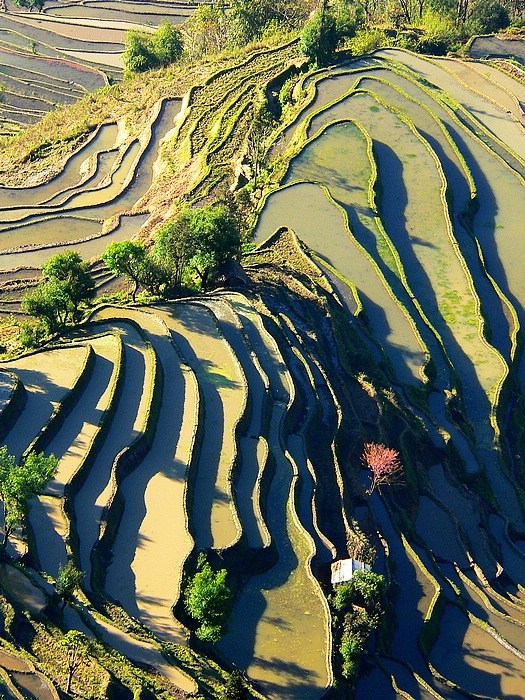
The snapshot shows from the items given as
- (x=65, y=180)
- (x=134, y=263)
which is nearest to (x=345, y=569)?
(x=134, y=263)

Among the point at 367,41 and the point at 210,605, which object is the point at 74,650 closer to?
the point at 210,605

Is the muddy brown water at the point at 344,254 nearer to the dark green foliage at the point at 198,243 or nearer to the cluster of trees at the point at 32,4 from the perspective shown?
the dark green foliage at the point at 198,243

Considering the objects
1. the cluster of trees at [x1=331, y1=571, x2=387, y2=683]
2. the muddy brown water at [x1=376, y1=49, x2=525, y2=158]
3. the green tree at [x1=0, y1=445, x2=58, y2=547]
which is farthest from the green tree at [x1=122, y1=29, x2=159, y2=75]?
the cluster of trees at [x1=331, y1=571, x2=387, y2=683]

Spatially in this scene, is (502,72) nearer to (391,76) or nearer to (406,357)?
(391,76)

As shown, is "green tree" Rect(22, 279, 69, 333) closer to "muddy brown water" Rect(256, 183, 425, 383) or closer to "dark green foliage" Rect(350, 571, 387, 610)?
"muddy brown water" Rect(256, 183, 425, 383)

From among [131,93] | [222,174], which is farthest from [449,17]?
[222,174]

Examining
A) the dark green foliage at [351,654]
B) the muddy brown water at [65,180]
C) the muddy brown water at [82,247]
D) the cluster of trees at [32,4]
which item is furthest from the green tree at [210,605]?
the cluster of trees at [32,4]
